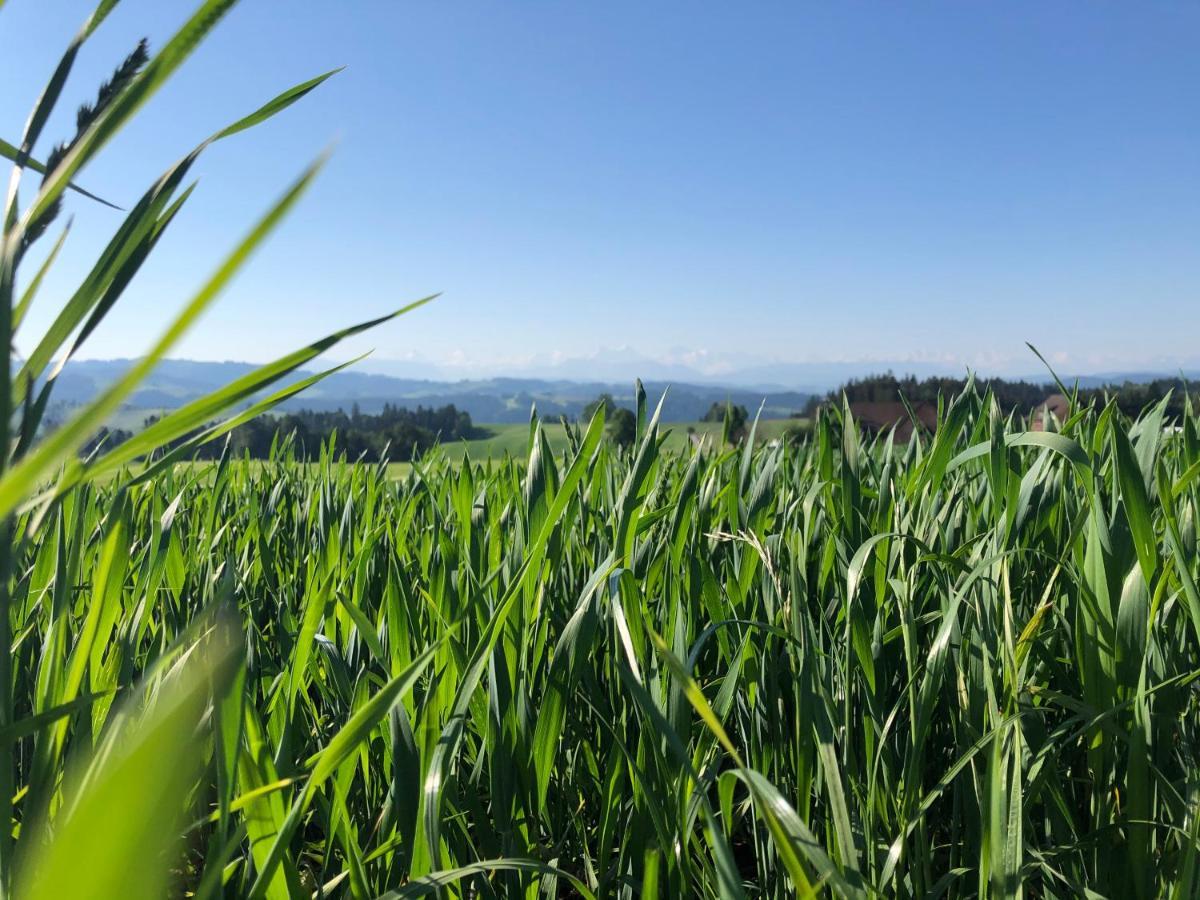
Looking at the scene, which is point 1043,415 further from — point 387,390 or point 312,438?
point 387,390

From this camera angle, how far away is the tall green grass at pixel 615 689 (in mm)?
427

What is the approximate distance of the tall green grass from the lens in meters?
0.43

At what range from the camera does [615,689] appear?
89 centimetres

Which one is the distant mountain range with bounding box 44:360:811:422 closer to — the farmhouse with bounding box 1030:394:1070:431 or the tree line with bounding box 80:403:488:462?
the tree line with bounding box 80:403:488:462

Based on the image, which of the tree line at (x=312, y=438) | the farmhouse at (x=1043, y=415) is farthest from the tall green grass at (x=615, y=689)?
the farmhouse at (x=1043, y=415)

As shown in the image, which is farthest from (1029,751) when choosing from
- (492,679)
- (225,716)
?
(225,716)

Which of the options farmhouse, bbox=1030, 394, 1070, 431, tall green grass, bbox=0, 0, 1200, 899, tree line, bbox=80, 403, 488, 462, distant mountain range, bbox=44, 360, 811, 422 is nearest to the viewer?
tall green grass, bbox=0, 0, 1200, 899

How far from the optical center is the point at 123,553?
2.18ft

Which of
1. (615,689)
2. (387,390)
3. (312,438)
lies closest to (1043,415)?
(615,689)

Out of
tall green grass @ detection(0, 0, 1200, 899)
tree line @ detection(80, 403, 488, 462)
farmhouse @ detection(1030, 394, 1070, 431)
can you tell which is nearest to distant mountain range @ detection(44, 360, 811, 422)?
tree line @ detection(80, 403, 488, 462)

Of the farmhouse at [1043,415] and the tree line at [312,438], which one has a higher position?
the farmhouse at [1043,415]

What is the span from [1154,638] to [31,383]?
93 centimetres

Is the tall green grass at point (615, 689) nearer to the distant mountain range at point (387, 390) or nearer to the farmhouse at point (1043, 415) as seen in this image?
the farmhouse at point (1043, 415)

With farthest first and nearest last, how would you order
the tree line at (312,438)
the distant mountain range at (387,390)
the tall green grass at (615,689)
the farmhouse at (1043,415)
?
the distant mountain range at (387,390)
the farmhouse at (1043,415)
the tree line at (312,438)
the tall green grass at (615,689)
